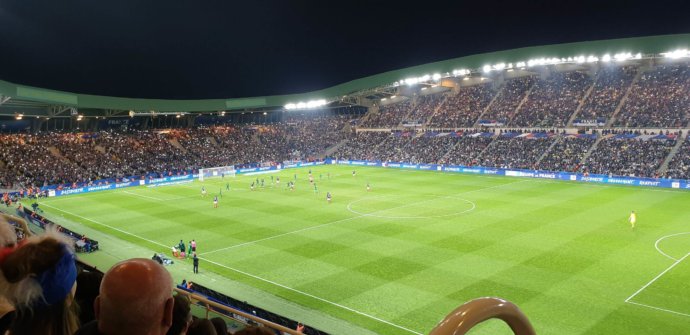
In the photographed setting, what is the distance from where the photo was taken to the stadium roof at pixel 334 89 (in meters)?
48.0

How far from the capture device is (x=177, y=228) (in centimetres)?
3312

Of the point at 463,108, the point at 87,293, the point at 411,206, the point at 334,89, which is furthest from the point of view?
the point at 334,89

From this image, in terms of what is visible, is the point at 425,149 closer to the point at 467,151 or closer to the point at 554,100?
the point at 467,151

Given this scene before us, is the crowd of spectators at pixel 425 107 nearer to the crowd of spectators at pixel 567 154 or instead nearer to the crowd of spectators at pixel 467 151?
the crowd of spectators at pixel 467 151

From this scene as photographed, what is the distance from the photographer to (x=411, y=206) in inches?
1503

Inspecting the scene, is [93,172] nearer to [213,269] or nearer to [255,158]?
[255,158]

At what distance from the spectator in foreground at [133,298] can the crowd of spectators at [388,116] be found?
3238 inches

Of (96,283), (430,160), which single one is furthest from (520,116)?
(96,283)

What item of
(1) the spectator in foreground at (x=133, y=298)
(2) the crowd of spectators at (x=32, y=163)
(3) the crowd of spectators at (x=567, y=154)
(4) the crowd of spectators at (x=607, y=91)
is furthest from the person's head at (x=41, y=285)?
(4) the crowd of spectators at (x=607, y=91)

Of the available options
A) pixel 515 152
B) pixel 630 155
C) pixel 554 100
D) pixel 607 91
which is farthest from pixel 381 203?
pixel 607 91

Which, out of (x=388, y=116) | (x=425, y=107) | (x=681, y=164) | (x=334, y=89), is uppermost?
(x=334, y=89)

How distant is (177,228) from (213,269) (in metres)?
9.92

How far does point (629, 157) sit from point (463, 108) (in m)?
28.8

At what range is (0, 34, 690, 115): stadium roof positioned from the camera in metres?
48.0
